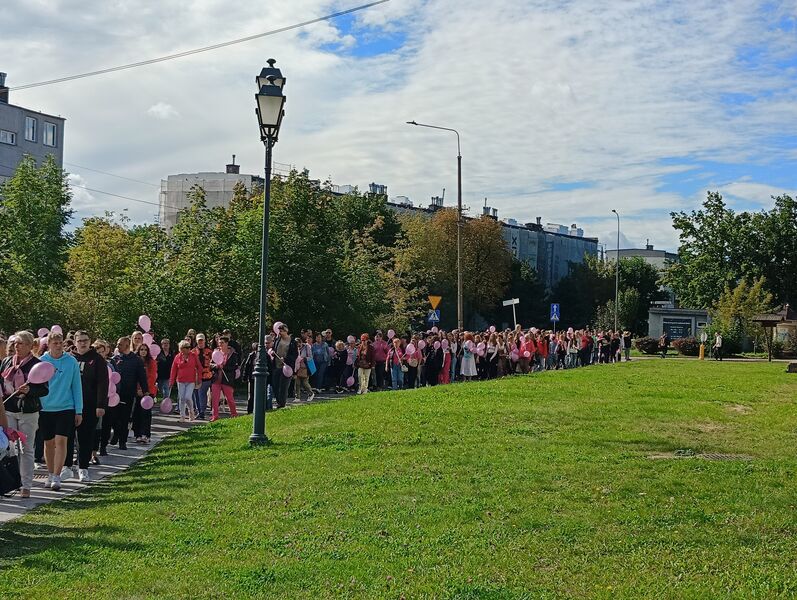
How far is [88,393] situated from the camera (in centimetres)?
1284

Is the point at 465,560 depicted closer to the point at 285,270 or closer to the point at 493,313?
the point at 285,270

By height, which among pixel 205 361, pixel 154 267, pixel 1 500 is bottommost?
pixel 1 500

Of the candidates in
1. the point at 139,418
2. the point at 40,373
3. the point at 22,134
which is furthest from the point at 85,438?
the point at 22,134

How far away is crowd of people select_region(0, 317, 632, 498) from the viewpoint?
1145 cm

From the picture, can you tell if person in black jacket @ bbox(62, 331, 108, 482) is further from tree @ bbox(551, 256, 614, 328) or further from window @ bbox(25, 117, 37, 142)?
tree @ bbox(551, 256, 614, 328)

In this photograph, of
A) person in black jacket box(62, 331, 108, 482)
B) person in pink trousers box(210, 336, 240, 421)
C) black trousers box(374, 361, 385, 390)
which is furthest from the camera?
black trousers box(374, 361, 385, 390)

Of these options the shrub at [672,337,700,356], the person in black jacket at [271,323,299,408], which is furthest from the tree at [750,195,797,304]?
the person in black jacket at [271,323,299,408]

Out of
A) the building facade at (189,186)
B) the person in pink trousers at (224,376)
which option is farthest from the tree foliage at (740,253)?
the person in pink trousers at (224,376)

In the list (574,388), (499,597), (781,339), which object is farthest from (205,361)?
(781,339)

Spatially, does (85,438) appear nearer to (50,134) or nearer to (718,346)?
(718,346)

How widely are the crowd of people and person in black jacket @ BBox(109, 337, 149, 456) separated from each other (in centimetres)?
2

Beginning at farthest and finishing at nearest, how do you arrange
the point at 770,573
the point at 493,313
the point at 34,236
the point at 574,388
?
the point at 493,313, the point at 34,236, the point at 574,388, the point at 770,573

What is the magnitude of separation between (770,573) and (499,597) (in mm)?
2121

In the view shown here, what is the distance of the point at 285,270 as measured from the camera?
32.4m
